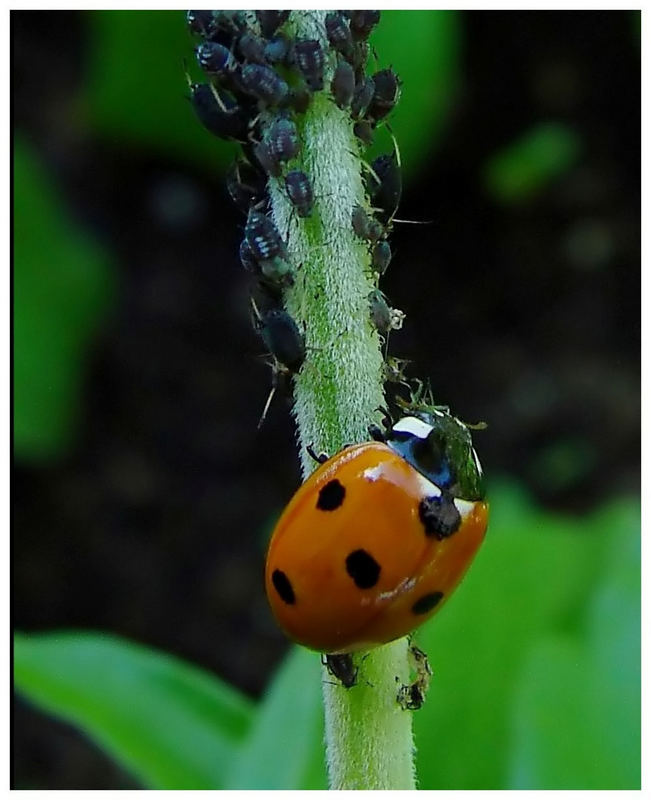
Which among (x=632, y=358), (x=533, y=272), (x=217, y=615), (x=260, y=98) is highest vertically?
(x=533, y=272)

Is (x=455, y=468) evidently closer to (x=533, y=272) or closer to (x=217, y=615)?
Result: (x=217, y=615)

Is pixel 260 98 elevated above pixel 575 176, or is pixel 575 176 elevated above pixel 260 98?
pixel 575 176

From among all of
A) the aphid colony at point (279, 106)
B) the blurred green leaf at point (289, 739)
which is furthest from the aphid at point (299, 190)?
the blurred green leaf at point (289, 739)

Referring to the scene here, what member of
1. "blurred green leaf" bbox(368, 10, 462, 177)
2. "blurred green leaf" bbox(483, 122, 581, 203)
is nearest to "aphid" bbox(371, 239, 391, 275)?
"blurred green leaf" bbox(368, 10, 462, 177)

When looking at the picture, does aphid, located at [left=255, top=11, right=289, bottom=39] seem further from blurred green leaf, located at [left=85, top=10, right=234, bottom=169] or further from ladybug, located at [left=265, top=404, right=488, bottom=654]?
blurred green leaf, located at [left=85, top=10, right=234, bottom=169]

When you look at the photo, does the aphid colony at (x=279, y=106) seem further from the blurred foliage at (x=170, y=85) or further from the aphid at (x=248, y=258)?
the blurred foliage at (x=170, y=85)

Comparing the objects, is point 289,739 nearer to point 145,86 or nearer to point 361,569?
point 361,569

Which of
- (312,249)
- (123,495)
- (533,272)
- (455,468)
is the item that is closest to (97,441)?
(123,495)
